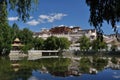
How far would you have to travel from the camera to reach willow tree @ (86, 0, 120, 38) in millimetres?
14273

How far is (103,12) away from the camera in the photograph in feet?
47.7

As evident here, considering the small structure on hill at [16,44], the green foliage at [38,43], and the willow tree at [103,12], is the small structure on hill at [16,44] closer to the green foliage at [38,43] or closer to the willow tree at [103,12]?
the green foliage at [38,43]

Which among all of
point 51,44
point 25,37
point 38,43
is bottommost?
point 51,44

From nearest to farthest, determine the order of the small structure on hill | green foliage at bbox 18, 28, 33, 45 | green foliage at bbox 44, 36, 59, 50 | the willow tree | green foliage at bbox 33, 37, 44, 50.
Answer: the willow tree < the small structure on hill < green foliage at bbox 18, 28, 33, 45 < green foliage at bbox 44, 36, 59, 50 < green foliage at bbox 33, 37, 44, 50

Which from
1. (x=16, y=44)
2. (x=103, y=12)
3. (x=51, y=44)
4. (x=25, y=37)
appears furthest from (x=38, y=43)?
(x=103, y=12)

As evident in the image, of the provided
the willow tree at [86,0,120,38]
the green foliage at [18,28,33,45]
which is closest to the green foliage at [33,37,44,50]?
the green foliage at [18,28,33,45]

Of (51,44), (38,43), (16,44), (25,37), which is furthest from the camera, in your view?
(38,43)

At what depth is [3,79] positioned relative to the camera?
80.5 ft

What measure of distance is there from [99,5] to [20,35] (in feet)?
273

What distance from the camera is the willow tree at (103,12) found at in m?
14.3

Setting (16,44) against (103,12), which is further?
(16,44)

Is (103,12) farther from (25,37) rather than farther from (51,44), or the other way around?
(51,44)

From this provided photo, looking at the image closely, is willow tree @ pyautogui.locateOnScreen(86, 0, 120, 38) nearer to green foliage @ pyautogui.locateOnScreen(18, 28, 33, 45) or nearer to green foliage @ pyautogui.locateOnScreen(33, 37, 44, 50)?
green foliage @ pyautogui.locateOnScreen(18, 28, 33, 45)

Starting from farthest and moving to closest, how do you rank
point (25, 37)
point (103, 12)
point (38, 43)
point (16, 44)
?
1. point (38, 43)
2. point (25, 37)
3. point (16, 44)
4. point (103, 12)
